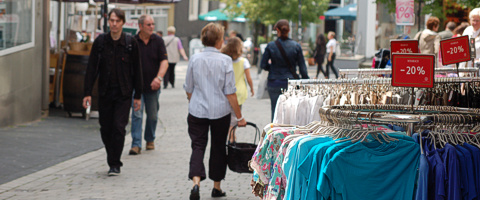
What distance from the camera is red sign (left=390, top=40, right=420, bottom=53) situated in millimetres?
6551

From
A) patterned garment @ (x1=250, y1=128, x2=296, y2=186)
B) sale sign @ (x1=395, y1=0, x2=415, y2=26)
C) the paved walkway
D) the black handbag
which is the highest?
sale sign @ (x1=395, y1=0, x2=415, y2=26)

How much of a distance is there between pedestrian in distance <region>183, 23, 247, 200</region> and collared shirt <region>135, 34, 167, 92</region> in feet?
8.60

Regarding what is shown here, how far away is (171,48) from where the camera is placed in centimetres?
2142

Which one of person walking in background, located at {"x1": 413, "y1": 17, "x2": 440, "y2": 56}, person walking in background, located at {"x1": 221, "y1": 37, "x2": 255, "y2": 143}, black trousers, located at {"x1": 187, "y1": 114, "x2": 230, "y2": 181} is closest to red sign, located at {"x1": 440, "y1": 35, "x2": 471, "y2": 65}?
black trousers, located at {"x1": 187, "y1": 114, "x2": 230, "y2": 181}

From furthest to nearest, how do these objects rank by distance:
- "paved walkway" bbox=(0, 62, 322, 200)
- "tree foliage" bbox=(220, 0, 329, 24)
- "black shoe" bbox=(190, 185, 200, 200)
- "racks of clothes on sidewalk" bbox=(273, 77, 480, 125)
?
"tree foliage" bbox=(220, 0, 329, 24) < "paved walkway" bbox=(0, 62, 322, 200) < "black shoe" bbox=(190, 185, 200, 200) < "racks of clothes on sidewalk" bbox=(273, 77, 480, 125)

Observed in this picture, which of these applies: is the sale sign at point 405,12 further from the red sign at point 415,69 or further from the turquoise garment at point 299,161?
the turquoise garment at point 299,161

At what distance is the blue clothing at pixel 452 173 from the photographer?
3973 mm

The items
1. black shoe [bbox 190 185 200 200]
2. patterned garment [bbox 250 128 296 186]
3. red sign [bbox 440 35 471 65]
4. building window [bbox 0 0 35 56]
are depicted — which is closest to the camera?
patterned garment [bbox 250 128 296 186]

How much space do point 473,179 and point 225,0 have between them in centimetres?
3601

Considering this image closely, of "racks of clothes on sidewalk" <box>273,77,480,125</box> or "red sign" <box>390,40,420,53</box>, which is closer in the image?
"racks of clothes on sidewalk" <box>273,77,480,125</box>

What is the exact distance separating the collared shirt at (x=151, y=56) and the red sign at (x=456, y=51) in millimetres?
4585

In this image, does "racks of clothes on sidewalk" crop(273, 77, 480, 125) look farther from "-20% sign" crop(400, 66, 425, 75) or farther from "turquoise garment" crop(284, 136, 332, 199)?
"turquoise garment" crop(284, 136, 332, 199)

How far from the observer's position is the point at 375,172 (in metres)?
4.13

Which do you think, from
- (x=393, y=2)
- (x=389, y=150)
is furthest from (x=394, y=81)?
(x=393, y=2)
